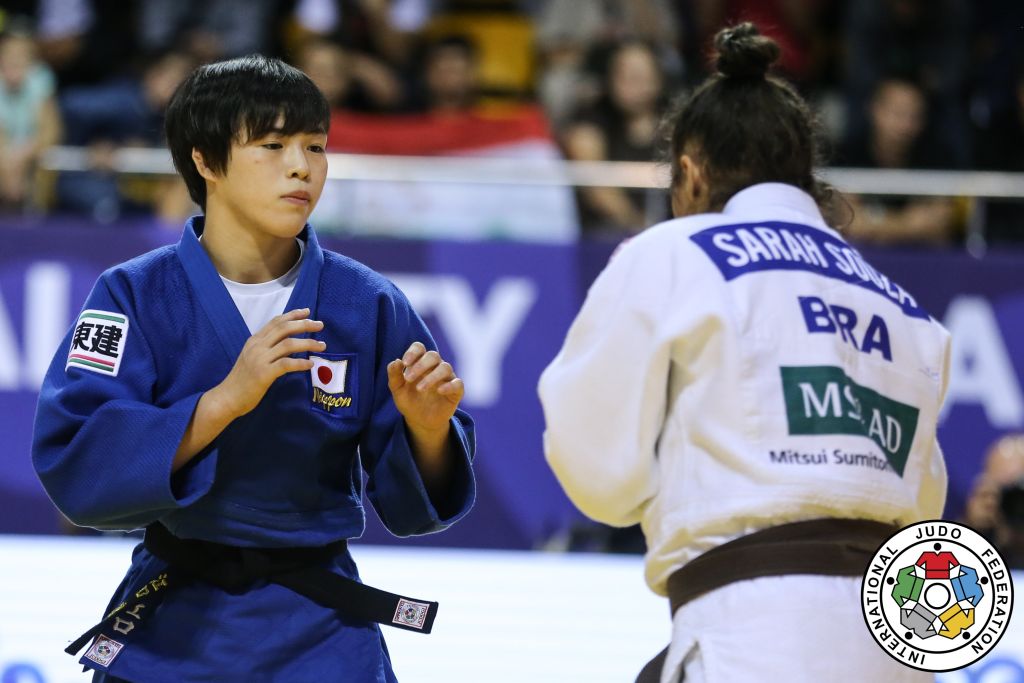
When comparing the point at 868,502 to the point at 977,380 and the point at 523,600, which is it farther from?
the point at 977,380

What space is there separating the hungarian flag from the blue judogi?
0.01 meters

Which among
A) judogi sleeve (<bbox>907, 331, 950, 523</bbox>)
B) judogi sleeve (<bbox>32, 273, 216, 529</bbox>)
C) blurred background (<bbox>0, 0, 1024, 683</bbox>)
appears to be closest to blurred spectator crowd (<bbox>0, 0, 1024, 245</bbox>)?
blurred background (<bbox>0, 0, 1024, 683</bbox>)

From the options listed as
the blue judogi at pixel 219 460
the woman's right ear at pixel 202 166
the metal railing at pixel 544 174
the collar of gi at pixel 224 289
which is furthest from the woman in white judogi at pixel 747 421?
the metal railing at pixel 544 174

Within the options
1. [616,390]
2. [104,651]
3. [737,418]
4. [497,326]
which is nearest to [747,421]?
[737,418]

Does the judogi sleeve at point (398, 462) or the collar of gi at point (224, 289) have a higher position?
the collar of gi at point (224, 289)

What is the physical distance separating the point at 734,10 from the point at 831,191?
6482 mm

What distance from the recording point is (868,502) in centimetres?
232

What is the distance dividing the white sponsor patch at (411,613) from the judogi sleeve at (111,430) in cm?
42

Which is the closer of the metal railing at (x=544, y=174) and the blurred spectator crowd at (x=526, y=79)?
the metal railing at (x=544, y=174)

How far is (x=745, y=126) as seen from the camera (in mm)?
2549

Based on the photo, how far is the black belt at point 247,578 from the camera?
2.44 metres

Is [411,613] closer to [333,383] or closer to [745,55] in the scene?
[333,383]

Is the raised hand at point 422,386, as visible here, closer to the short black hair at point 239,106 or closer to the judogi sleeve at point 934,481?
the short black hair at point 239,106

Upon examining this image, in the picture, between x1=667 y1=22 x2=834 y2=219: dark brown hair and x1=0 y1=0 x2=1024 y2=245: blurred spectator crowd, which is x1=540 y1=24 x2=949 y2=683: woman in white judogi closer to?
x1=667 y1=22 x2=834 y2=219: dark brown hair
